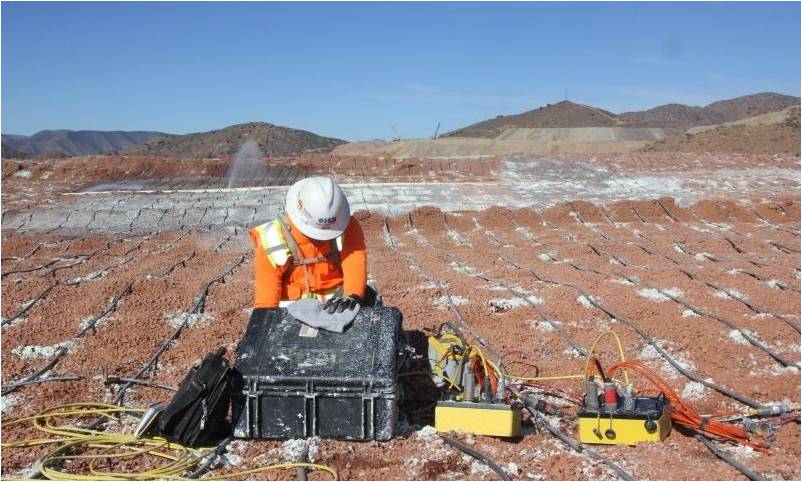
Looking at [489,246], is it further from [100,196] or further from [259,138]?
[259,138]

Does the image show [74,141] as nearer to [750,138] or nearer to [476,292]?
[750,138]

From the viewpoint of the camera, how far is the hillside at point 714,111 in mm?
70562

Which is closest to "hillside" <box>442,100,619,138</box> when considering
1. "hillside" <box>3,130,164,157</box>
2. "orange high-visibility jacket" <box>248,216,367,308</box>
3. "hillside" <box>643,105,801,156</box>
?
"hillside" <box>643,105,801,156</box>

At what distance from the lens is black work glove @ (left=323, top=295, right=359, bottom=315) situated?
3.86 metres

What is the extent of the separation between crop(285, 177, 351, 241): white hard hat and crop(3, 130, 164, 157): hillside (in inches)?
1989

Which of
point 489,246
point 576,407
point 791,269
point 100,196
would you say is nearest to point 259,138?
point 100,196

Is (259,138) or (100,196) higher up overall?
(259,138)

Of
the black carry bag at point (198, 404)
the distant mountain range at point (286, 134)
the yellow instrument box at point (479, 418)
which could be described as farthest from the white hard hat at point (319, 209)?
the distant mountain range at point (286, 134)

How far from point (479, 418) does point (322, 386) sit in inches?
32.6

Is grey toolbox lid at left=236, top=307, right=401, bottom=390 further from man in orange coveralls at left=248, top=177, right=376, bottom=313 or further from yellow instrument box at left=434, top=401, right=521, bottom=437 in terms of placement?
yellow instrument box at left=434, top=401, right=521, bottom=437

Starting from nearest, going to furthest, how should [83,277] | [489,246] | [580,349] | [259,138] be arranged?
1. [580,349]
2. [83,277]
3. [489,246]
4. [259,138]

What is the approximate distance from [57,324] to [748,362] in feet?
18.0

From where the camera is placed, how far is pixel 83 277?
880cm

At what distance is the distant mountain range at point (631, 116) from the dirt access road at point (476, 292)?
41245 millimetres
